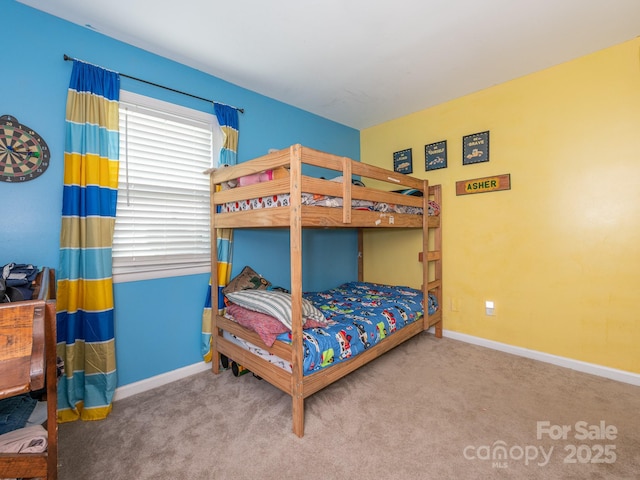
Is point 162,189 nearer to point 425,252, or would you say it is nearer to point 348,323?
point 348,323

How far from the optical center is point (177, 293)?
239 cm

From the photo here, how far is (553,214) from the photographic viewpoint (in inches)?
100

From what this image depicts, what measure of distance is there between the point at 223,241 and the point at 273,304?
0.87 metres

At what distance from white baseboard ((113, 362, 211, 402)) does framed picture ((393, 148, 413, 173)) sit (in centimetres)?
307

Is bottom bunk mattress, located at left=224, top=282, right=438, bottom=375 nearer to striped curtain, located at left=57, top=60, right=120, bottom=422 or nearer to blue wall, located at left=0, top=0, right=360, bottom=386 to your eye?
blue wall, located at left=0, top=0, right=360, bottom=386

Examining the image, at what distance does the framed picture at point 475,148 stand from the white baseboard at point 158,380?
10.9 ft

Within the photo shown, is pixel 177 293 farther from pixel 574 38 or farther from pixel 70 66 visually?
pixel 574 38

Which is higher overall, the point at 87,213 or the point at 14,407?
the point at 87,213

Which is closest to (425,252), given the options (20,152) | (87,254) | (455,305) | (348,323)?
(455,305)

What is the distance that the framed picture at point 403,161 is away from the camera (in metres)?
3.51

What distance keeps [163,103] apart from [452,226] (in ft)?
10.0

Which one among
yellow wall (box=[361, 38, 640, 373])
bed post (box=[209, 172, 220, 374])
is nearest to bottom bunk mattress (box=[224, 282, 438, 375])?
bed post (box=[209, 172, 220, 374])

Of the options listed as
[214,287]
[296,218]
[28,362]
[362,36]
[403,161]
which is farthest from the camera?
[403,161]

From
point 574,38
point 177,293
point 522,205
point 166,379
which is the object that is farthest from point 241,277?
point 574,38
